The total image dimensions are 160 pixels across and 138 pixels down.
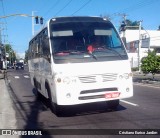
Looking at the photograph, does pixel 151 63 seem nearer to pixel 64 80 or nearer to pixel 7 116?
pixel 7 116

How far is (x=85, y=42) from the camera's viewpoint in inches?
392

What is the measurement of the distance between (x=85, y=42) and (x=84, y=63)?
0.85 m

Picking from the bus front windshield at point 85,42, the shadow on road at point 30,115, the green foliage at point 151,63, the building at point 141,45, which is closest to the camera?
the shadow on road at point 30,115

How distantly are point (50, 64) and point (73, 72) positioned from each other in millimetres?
877

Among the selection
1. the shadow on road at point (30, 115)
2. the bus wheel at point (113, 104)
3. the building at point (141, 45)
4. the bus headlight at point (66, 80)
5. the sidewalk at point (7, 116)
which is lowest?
the shadow on road at point (30, 115)

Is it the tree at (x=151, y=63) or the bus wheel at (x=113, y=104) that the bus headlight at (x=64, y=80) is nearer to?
the bus wheel at (x=113, y=104)

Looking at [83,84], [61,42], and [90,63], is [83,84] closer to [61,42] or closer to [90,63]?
[90,63]

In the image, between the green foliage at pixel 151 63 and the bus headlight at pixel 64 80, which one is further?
the green foliage at pixel 151 63

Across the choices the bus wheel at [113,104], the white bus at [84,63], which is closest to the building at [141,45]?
the bus wheel at [113,104]

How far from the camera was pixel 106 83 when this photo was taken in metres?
9.48

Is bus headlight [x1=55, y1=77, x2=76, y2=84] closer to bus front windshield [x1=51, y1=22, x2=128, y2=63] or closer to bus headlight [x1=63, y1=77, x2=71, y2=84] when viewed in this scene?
bus headlight [x1=63, y1=77, x2=71, y2=84]

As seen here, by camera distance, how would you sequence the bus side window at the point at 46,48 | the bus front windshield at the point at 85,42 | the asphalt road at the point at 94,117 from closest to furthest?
the asphalt road at the point at 94,117 < the bus front windshield at the point at 85,42 < the bus side window at the point at 46,48

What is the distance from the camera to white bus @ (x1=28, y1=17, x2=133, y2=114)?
9.26 m

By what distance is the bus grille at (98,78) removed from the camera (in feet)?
30.6
